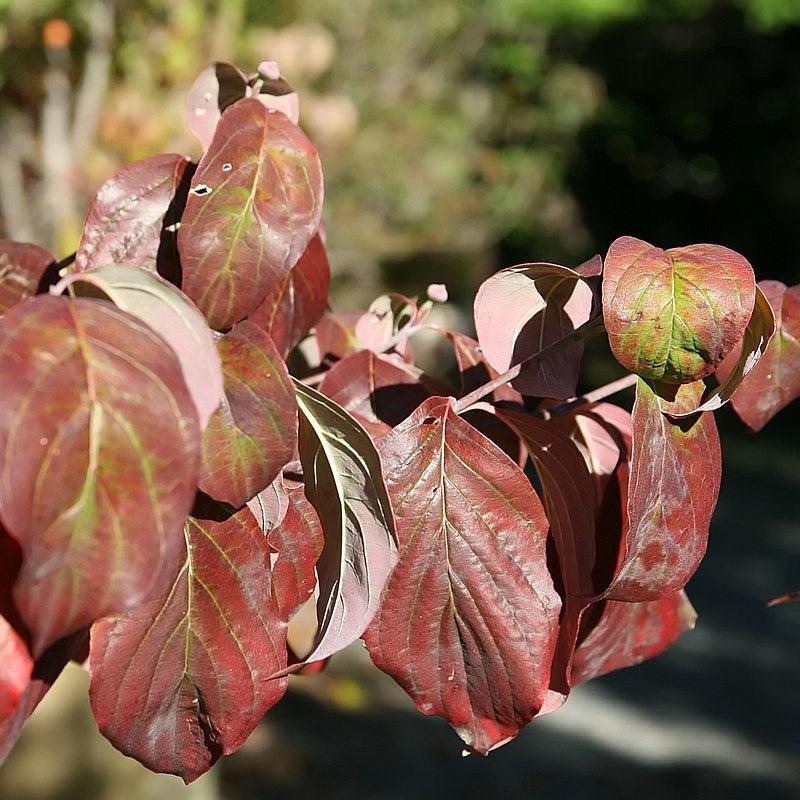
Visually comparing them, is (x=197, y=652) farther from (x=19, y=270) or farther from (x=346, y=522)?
(x=19, y=270)

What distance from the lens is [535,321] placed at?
0.67 m

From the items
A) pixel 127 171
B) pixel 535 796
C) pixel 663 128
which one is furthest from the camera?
pixel 663 128

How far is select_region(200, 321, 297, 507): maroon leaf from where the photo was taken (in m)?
0.55

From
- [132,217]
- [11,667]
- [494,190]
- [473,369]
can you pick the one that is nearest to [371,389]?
[473,369]

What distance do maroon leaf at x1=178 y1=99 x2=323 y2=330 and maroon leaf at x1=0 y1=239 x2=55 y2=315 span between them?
125mm

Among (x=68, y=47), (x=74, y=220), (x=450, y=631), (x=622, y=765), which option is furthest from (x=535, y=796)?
(x=68, y=47)

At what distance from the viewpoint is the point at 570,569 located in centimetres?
62

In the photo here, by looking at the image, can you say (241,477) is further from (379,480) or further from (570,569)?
(570,569)

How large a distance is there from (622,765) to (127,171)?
330 centimetres

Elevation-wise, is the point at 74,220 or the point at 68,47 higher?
the point at 68,47

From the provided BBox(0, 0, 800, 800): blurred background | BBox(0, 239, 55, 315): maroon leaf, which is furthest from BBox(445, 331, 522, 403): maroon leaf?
BBox(0, 0, 800, 800): blurred background

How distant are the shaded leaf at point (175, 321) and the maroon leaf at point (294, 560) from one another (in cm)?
15

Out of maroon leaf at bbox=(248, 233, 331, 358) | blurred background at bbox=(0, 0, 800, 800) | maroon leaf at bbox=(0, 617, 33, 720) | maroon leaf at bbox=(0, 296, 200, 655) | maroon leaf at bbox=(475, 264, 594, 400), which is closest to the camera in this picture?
maroon leaf at bbox=(0, 296, 200, 655)

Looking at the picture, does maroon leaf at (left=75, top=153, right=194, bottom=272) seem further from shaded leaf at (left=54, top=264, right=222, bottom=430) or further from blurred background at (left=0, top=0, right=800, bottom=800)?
blurred background at (left=0, top=0, right=800, bottom=800)
